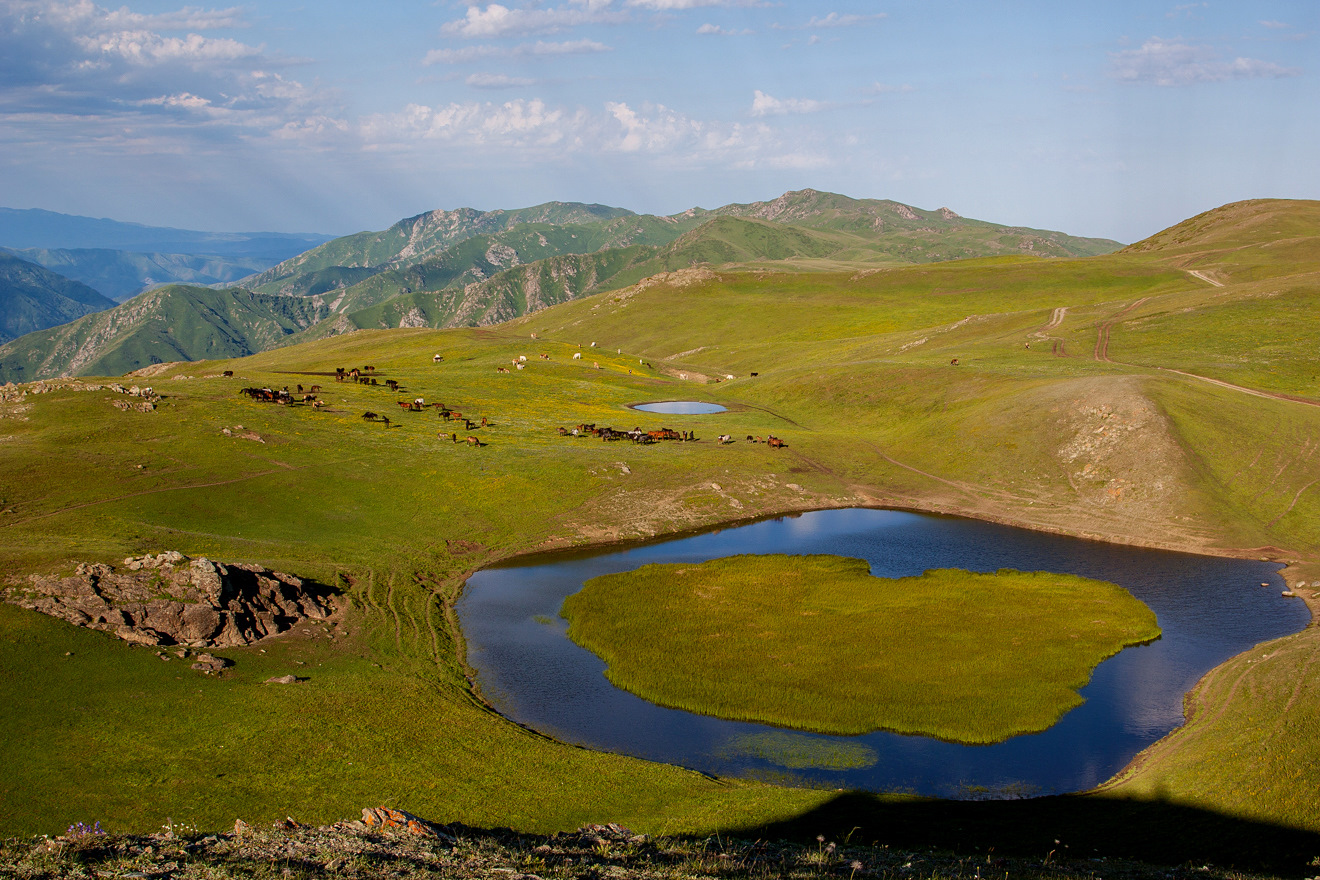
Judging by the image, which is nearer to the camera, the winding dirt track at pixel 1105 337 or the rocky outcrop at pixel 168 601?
the rocky outcrop at pixel 168 601

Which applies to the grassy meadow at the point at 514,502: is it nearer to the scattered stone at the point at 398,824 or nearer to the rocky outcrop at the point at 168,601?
the rocky outcrop at the point at 168,601

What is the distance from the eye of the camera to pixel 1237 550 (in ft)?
231

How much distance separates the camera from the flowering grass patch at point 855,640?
44.0 meters

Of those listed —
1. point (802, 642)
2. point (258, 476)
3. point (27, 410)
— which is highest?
point (27, 410)

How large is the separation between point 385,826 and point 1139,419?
→ 3631 inches

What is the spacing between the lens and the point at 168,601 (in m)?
43.1

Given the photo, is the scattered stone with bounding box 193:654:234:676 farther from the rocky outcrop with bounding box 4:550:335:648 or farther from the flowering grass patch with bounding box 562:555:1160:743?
the flowering grass patch with bounding box 562:555:1160:743

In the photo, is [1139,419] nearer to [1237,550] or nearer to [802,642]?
[1237,550]

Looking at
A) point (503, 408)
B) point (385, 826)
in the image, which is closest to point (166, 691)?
point (385, 826)

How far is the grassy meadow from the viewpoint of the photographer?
32.3m

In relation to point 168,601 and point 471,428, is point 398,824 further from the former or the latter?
point 471,428

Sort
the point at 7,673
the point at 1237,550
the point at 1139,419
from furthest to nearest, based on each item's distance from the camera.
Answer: the point at 1139,419 → the point at 1237,550 → the point at 7,673

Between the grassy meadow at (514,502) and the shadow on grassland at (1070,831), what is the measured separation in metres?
1.24

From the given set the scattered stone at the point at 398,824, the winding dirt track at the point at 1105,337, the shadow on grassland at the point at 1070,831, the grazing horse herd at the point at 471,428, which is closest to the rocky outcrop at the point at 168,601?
the scattered stone at the point at 398,824
